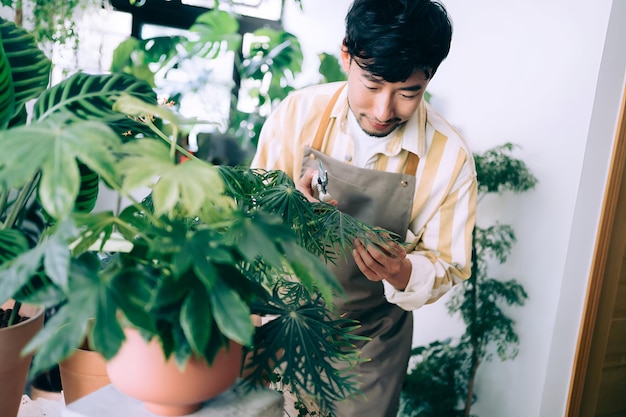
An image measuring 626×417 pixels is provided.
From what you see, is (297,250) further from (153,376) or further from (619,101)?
(619,101)

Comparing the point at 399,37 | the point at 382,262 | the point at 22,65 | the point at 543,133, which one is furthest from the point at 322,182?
the point at 543,133

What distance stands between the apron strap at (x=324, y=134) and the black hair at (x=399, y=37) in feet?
0.99

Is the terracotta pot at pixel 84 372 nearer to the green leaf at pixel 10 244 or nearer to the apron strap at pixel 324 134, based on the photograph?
the green leaf at pixel 10 244

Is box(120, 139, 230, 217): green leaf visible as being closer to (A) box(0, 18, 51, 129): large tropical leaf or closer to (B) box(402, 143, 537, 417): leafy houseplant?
(A) box(0, 18, 51, 129): large tropical leaf

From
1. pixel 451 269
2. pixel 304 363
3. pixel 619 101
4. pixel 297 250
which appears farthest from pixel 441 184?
pixel 619 101

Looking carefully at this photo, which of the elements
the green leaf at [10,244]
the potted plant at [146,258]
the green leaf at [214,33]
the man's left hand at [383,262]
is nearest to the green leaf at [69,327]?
the potted plant at [146,258]

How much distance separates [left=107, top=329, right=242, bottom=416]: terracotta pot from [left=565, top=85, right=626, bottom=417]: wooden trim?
2.22m

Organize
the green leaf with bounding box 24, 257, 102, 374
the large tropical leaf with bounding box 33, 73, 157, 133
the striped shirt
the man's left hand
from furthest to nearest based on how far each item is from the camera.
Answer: the striped shirt
the man's left hand
the large tropical leaf with bounding box 33, 73, 157, 133
the green leaf with bounding box 24, 257, 102, 374

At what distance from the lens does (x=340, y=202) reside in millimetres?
1646

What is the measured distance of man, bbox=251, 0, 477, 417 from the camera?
1298mm

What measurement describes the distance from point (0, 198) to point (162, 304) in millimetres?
450

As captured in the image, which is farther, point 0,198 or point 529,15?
point 529,15

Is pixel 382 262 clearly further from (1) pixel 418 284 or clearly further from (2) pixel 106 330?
(2) pixel 106 330

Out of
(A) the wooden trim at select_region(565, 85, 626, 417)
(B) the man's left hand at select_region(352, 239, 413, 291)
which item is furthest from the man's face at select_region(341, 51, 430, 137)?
(A) the wooden trim at select_region(565, 85, 626, 417)
